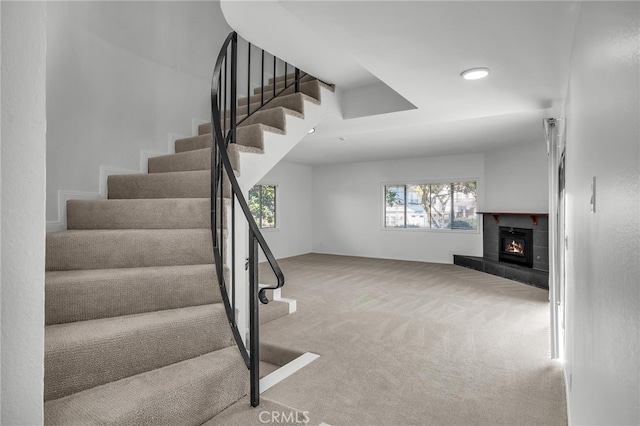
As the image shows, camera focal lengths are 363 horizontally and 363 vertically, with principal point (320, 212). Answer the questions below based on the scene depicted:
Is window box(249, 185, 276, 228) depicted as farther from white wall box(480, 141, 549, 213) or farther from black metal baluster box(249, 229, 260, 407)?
black metal baluster box(249, 229, 260, 407)

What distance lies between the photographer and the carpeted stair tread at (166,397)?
136 centimetres

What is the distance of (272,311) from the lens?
13.2 feet

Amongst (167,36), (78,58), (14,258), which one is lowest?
(14,258)

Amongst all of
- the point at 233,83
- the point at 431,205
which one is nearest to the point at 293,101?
the point at 233,83

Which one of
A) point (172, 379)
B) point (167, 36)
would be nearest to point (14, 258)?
point (172, 379)

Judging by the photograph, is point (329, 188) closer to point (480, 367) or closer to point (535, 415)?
point (480, 367)

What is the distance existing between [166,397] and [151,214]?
1.29 m

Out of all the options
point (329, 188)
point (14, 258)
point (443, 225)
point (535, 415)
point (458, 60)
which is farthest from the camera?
point (329, 188)

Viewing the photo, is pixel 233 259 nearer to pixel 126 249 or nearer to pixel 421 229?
pixel 126 249

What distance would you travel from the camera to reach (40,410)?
78 cm

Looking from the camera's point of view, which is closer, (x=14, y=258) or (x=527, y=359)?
(x=14, y=258)

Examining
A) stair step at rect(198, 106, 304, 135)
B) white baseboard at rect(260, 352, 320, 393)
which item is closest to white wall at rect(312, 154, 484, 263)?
stair step at rect(198, 106, 304, 135)

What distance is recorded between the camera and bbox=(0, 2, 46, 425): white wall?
27.3 inches

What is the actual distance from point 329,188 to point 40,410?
28.5 ft
